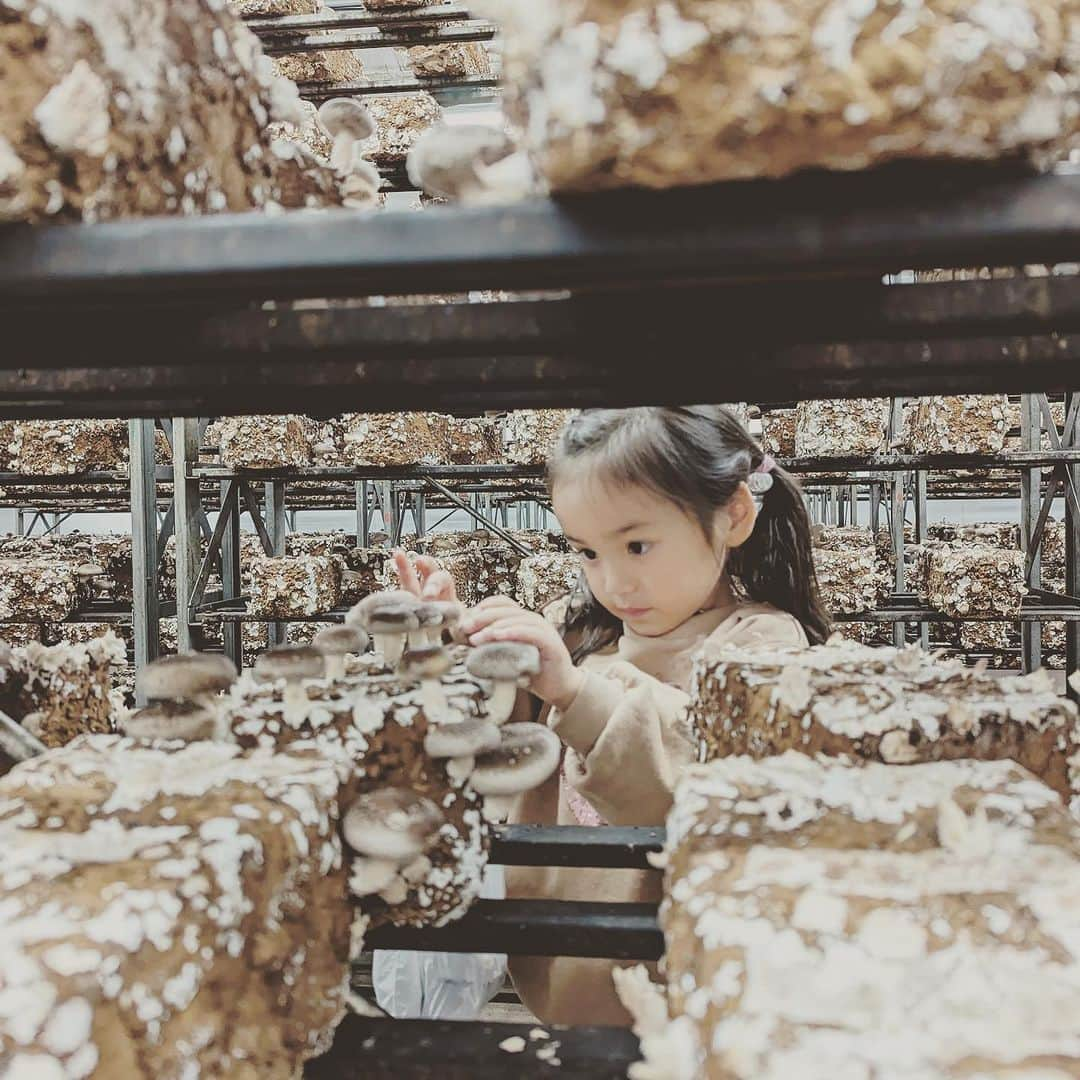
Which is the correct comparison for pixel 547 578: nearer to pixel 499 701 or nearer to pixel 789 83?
pixel 499 701

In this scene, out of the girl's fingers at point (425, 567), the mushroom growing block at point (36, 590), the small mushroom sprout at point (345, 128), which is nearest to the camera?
the small mushroom sprout at point (345, 128)

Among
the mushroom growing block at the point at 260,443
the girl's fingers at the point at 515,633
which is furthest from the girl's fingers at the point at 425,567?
the mushroom growing block at the point at 260,443

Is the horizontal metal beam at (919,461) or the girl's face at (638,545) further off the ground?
the horizontal metal beam at (919,461)

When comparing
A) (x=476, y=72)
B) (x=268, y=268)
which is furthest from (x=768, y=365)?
(x=476, y=72)

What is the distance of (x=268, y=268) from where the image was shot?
1.63ft

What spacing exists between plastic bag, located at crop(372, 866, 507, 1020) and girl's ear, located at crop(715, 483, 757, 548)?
2.67 ft

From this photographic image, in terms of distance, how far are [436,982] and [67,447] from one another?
315cm

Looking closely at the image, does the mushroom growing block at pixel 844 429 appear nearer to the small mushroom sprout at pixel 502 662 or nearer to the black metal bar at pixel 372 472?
the black metal bar at pixel 372 472

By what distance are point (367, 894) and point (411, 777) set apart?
0.12m

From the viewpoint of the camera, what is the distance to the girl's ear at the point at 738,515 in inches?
60.0

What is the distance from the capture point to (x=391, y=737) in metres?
0.92

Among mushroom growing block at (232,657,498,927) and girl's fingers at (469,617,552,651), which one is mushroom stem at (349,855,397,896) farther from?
girl's fingers at (469,617,552,651)

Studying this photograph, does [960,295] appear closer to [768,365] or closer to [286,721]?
[768,365]

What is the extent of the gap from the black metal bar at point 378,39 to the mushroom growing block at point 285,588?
2.05 meters
